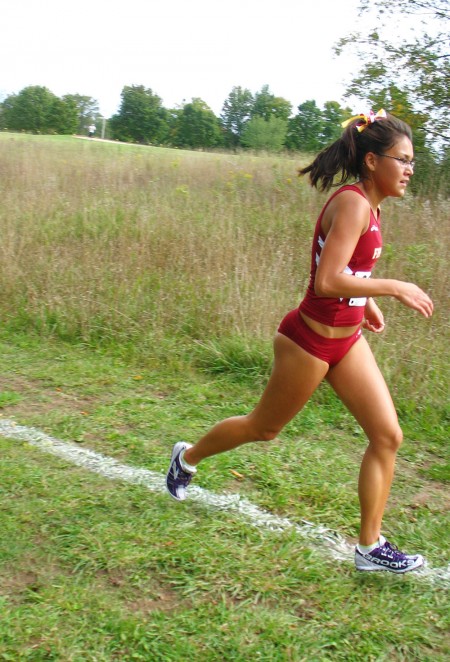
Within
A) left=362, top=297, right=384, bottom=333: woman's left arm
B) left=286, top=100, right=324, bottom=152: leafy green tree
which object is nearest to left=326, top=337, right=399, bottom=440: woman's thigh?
left=362, top=297, right=384, bottom=333: woman's left arm

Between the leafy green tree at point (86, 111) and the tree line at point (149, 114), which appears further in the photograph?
the leafy green tree at point (86, 111)

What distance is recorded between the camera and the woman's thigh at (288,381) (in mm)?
2896

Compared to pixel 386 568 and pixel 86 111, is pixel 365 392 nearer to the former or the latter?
pixel 386 568

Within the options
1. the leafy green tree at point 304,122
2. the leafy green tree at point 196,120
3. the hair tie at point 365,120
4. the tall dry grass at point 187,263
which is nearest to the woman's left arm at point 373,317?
the hair tie at point 365,120

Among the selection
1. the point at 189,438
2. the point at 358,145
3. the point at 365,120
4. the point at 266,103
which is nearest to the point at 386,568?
the point at 189,438

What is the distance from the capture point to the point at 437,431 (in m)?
4.59

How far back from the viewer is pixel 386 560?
9.61ft

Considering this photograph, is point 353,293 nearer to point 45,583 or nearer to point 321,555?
point 321,555

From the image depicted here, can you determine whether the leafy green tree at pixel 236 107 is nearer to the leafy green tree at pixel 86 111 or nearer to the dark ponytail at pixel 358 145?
the leafy green tree at pixel 86 111

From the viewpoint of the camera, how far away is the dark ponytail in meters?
2.78

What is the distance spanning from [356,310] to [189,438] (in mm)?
1829

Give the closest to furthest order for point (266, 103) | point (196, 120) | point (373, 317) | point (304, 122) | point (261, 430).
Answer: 1. point (261, 430)
2. point (373, 317)
3. point (304, 122)
4. point (266, 103)
5. point (196, 120)

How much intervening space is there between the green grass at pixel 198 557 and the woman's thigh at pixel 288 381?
0.63 m

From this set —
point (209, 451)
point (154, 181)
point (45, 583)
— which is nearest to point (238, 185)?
point (154, 181)
